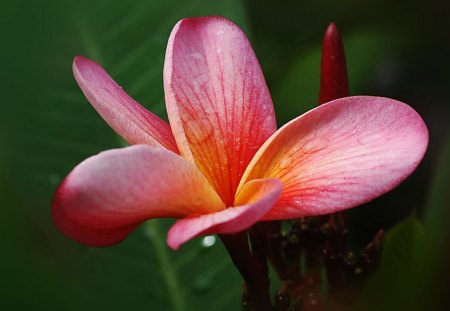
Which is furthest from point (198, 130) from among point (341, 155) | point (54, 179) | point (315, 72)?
point (315, 72)

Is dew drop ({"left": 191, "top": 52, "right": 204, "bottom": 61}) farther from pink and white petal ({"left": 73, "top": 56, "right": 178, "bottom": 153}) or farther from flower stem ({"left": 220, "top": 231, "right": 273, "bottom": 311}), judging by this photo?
flower stem ({"left": 220, "top": 231, "right": 273, "bottom": 311})

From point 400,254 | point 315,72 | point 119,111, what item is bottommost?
point 400,254

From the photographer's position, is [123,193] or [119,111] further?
[119,111]

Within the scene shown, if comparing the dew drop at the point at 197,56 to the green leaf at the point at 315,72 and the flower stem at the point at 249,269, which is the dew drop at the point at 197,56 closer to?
the flower stem at the point at 249,269

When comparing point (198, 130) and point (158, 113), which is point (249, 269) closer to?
point (198, 130)

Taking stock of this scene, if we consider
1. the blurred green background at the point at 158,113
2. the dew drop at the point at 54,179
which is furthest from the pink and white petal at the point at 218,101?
the dew drop at the point at 54,179

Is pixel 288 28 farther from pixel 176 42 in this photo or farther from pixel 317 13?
pixel 176 42

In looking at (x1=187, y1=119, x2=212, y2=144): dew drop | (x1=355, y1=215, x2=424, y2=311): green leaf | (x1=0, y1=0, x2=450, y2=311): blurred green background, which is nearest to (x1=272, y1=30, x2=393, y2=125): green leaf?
(x1=0, y1=0, x2=450, y2=311): blurred green background
